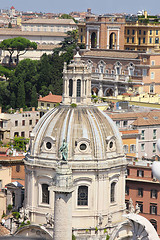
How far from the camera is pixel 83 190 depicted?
49.8 meters

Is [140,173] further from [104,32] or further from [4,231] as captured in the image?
[104,32]

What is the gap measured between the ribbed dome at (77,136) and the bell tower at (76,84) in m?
0.45

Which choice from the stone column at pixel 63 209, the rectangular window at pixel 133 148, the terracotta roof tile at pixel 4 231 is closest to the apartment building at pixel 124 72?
the rectangular window at pixel 133 148

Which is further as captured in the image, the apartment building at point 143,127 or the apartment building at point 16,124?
the apartment building at point 16,124

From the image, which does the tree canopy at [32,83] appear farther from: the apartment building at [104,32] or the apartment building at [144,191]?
the apartment building at [144,191]

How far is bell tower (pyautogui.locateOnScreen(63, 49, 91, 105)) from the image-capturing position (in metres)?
51.7

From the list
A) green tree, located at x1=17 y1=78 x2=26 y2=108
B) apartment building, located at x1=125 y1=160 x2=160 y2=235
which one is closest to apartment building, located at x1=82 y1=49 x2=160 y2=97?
green tree, located at x1=17 y1=78 x2=26 y2=108

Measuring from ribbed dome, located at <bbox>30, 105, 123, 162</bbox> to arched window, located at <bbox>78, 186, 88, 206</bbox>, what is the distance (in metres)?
1.47

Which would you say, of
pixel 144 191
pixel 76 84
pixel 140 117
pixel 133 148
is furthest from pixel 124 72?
pixel 76 84

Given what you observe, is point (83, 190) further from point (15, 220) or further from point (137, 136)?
point (137, 136)

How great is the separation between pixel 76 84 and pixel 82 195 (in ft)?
18.7

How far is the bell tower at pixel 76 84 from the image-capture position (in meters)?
51.7

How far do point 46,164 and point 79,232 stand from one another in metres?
3.61

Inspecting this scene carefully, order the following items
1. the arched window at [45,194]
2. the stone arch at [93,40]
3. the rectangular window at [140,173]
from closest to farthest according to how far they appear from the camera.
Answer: the arched window at [45,194]
the rectangular window at [140,173]
the stone arch at [93,40]
